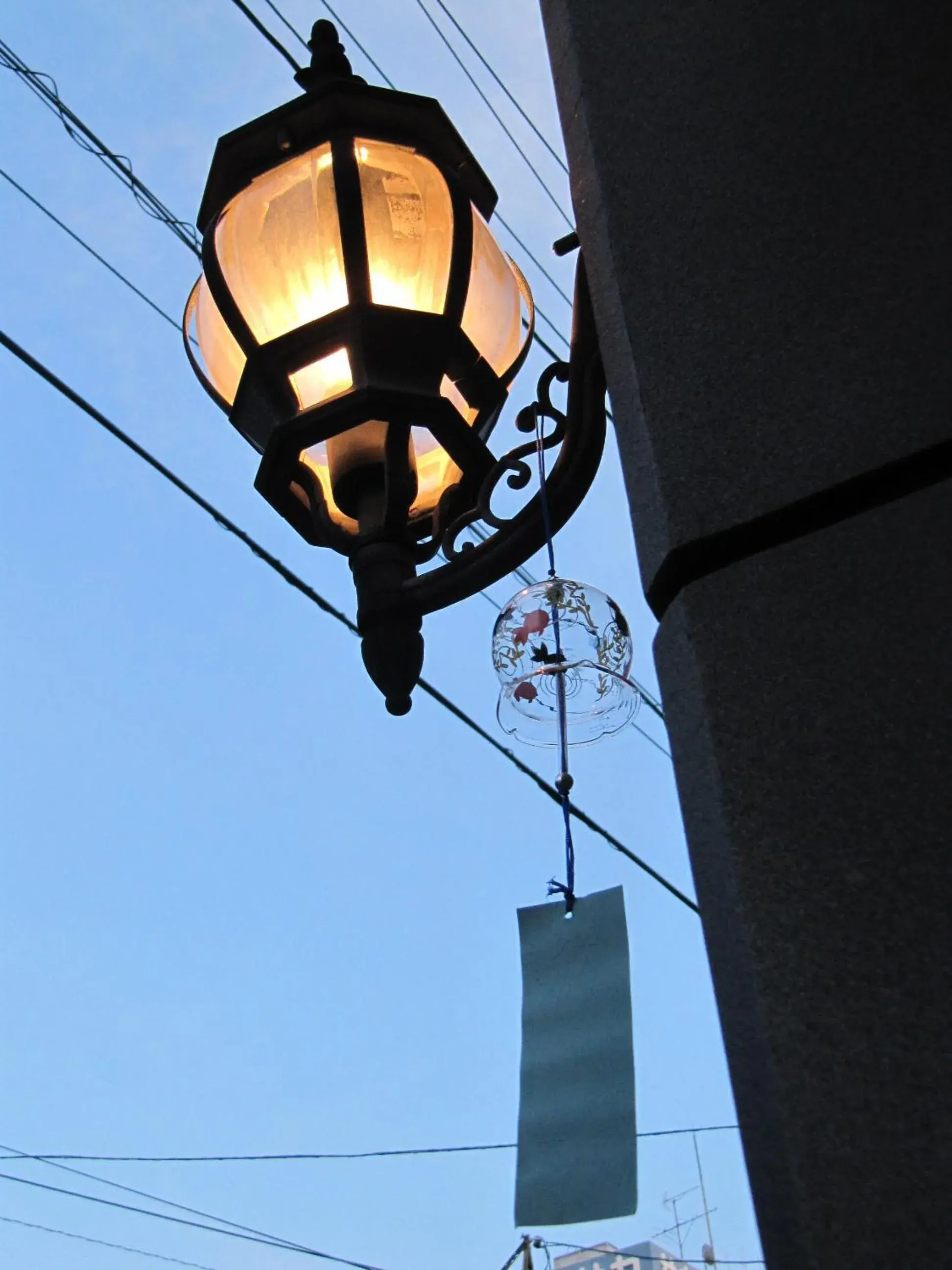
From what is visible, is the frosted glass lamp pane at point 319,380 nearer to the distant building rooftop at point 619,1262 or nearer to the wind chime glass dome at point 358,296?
the wind chime glass dome at point 358,296

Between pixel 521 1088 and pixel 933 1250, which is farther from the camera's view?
pixel 521 1088

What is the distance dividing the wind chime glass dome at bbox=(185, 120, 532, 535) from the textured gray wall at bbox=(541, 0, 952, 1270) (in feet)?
1.87

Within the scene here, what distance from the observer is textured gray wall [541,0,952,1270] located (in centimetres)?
92

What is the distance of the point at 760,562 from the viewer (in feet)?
3.79

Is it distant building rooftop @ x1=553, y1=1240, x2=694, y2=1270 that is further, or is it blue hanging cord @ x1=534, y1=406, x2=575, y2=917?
→ distant building rooftop @ x1=553, y1=1240, x2=694, y2=1270

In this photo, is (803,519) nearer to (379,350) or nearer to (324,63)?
(379,350)

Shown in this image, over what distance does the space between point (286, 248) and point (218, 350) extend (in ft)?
0.83

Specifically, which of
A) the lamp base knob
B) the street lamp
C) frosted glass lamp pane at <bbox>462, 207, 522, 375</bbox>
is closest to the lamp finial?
the street lamp

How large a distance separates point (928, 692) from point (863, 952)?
21 cm

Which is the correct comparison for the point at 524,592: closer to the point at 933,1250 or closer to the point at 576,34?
the point at 576,34

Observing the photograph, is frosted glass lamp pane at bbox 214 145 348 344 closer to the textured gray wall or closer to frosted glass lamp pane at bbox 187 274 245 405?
frosted glass lamp pane at bbox 187 274 245 405

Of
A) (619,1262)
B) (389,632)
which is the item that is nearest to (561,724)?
(389,632)

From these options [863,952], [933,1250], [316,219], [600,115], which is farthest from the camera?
[316,219]

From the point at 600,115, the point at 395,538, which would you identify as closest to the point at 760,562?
the point at 600,115
